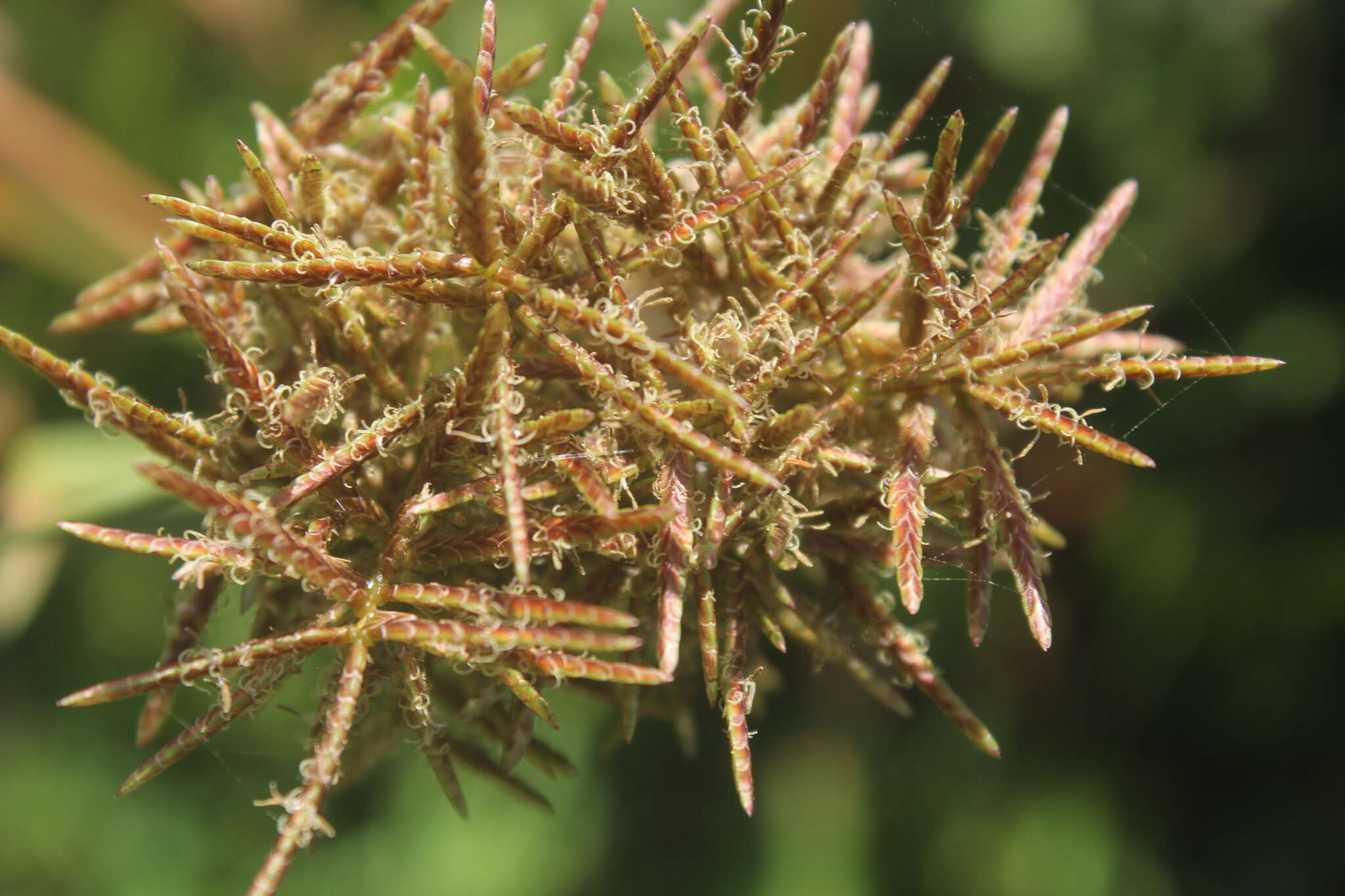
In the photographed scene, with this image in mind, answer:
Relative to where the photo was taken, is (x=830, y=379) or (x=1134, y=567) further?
(x=1134, y=567)

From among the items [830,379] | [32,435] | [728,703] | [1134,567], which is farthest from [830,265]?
[32,435]

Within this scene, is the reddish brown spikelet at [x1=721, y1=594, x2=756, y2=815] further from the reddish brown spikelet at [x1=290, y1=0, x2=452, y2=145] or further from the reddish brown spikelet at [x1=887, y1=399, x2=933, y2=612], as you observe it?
the reddish brown spikelet at [x1=290, y1=0, x2=452, y2=145]

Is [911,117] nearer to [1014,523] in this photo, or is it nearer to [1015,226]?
[1015,226]

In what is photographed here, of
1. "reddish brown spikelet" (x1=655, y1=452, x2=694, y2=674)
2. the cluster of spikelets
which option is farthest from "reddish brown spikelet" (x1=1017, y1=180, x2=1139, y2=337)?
"reddish brown spikelet" (x1=655, y1=452, x2=694, y2=674)

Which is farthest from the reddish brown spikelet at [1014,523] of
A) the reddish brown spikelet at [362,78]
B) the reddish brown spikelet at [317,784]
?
the reddish brown spikelet at [362,78]

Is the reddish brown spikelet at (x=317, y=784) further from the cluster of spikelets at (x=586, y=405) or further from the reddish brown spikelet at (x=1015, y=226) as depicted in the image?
the reddish brown spikelet at (x=1015, y=226)

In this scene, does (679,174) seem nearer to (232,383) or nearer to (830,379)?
(830,379)

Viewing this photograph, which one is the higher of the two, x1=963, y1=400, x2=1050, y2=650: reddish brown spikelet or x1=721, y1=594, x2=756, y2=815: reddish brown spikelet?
x1=963, y1=400, x2=1050, y2=650: reddish brown spikelet

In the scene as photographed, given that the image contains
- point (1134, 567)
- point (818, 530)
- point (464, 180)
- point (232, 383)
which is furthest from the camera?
point (1134, 567)
